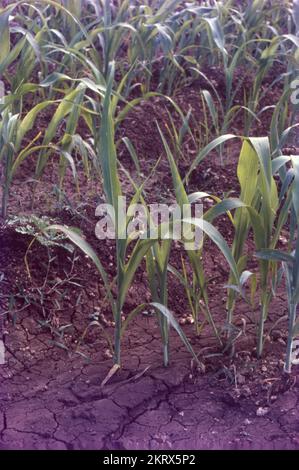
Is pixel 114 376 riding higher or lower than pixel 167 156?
lower

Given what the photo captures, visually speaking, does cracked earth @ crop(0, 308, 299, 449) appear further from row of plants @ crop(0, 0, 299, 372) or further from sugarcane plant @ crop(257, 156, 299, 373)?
sugarcane plant @ crop(257, 156, 299, 373)

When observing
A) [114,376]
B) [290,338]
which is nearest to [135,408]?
[114,376]

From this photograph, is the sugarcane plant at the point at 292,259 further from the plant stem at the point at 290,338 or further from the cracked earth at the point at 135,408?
the cracked earth at the point at 135,408

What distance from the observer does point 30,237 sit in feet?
6.64

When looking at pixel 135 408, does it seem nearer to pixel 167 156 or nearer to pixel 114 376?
pixel 114 376

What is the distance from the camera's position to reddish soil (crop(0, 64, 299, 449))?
1.51 meters

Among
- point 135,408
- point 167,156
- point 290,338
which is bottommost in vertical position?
point 135,408

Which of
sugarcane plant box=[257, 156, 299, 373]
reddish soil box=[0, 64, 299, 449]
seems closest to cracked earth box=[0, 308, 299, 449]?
reddish soil box=[0, 64, 299, 449]

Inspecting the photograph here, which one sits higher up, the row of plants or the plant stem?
the row of plants

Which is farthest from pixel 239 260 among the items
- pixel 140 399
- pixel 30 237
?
pixel 30 237

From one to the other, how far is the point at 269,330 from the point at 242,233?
0.29 meters

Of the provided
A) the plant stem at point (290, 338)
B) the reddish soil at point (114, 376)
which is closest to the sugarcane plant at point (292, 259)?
the plant stem at point (290, 338)

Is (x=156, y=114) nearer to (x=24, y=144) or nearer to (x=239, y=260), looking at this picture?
(x=24, y=144)

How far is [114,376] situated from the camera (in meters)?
1.68
